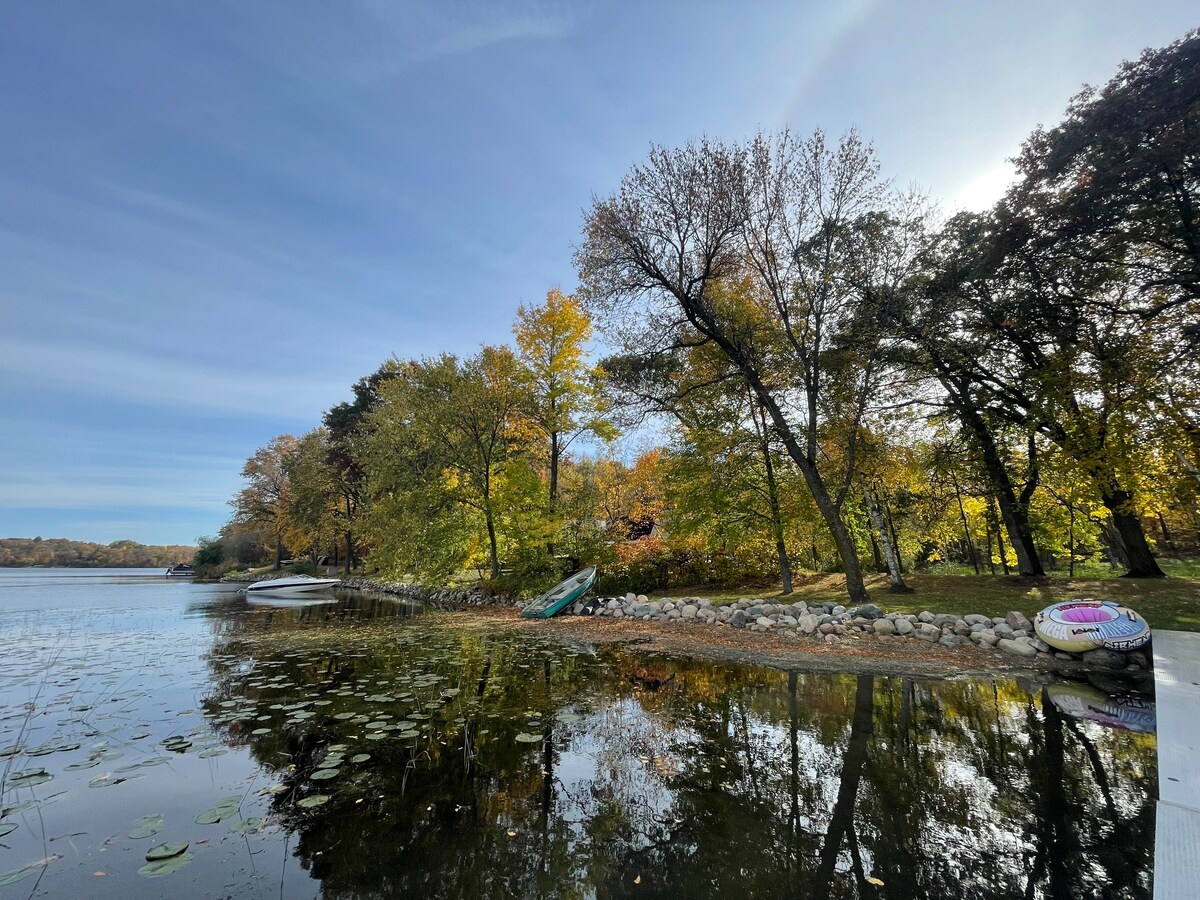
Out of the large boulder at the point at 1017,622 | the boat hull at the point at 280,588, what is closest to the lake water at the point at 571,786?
the large boulder at the point at 1017,622

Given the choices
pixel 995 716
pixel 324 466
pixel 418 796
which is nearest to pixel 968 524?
pixel 995 716

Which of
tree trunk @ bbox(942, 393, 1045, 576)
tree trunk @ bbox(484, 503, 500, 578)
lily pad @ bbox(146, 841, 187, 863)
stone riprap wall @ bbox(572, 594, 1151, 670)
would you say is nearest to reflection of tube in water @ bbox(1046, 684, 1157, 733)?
stone riprap wall @ bbox(572, 594, 1151, 670)

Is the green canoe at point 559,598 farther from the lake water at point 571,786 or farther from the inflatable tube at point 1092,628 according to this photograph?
the inflatable tube at point 1092,628

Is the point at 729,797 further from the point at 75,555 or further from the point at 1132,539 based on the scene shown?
the point at 75,555

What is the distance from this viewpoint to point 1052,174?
9.45 metres

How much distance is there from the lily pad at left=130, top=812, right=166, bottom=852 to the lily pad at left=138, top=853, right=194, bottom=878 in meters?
0.41

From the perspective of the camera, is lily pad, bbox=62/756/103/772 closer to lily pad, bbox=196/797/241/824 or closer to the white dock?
lily pad, bbox=196/797/241/824

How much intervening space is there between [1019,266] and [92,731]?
56.5 feet

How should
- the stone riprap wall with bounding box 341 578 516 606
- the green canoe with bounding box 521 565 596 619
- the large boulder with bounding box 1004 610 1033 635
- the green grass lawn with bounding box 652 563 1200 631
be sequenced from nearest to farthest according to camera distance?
the large boulder with bounding box 1004 610 1033 635 → the green grass lawn with bounding box 652 563 1200 631 → the green canoe with bounding box 521 565 596 619 → the stone riprap wall with bounding box 341 578 516 606

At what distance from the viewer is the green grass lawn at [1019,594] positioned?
A: 29.4ft

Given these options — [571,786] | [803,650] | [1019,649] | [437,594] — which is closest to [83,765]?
[571,786]

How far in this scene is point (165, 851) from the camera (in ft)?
8.85

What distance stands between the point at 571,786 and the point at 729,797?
3.69 feet

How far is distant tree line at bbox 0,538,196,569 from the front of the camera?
5372cm
